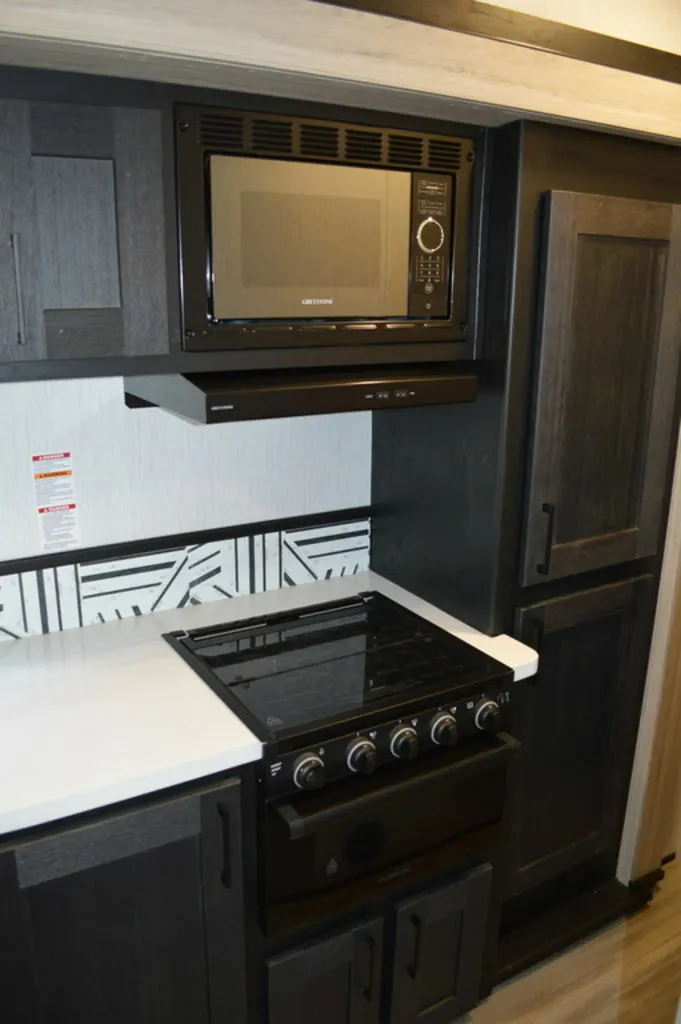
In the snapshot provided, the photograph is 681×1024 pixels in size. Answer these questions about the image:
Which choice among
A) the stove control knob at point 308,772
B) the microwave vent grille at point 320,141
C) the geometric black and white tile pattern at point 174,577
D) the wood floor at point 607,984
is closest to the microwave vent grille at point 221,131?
the microwave vent grille at point 320,141

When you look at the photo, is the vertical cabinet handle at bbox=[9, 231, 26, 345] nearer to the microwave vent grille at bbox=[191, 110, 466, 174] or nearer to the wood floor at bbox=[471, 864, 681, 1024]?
the microwave vent grille at bbox=[191, 110, 466, 174]

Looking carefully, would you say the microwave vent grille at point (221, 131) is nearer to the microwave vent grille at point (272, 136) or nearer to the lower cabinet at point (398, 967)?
the microwave vent grille at point (272, 136)

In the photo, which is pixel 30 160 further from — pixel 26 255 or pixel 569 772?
pixel 569 772

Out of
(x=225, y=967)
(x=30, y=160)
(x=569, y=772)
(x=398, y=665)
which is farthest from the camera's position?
(x=569, y=772)

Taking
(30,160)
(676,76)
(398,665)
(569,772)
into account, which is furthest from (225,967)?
(676,76)

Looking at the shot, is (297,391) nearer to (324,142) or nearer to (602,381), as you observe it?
(324,142)

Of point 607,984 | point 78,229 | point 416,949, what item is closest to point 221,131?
point 78,229

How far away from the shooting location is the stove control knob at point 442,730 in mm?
1535

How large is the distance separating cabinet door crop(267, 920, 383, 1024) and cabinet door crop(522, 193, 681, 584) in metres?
0.85

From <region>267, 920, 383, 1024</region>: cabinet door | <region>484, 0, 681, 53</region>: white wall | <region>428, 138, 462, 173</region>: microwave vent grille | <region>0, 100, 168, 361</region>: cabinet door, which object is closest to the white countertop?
<region>267, 920, 383, 1024</region>: cabinet door

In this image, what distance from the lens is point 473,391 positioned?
159cm

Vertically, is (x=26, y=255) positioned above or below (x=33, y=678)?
above

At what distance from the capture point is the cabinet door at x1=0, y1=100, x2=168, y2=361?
48.0 inches

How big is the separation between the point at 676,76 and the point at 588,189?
1.01 ft
